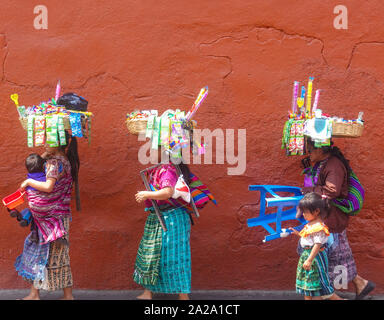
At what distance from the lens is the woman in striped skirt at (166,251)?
14.5ft

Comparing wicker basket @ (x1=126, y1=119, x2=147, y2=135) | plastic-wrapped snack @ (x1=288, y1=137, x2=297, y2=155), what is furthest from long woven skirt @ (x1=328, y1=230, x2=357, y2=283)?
wicker basket @ (x1=126, y1=119, x2=147, y2=135)

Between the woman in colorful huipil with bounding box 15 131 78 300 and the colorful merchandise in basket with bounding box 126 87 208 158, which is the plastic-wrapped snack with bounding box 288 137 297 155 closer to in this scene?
the colorful merchandise in basket with bounding box 126 87 208 158

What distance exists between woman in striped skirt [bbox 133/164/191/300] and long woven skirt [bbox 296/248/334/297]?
2.99 ft

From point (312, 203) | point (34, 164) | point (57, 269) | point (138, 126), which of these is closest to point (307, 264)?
point (312, 203)

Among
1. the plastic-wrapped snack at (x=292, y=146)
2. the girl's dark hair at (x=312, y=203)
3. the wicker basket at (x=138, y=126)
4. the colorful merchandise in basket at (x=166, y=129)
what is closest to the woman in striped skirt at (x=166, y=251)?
the colorful merchandise in basket at (x=166, y=129)

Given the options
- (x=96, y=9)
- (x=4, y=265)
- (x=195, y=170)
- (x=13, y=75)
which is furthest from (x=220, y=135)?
(x=4, y=265)

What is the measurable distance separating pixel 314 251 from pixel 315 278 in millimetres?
235

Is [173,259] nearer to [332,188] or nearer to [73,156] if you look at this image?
[73,156]

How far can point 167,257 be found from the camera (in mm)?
4434

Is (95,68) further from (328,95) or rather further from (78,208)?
(328,95)

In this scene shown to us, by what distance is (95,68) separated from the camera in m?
5.09

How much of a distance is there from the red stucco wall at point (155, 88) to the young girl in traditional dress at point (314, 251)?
3.01 ft

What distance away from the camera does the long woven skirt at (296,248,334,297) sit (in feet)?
13.6
